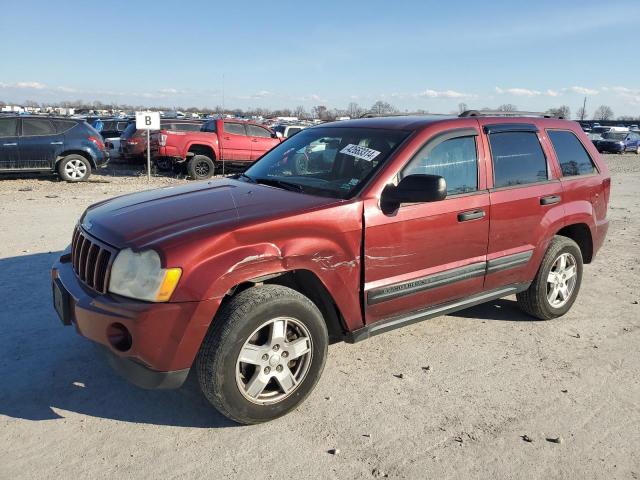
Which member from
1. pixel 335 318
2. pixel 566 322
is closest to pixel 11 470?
pixel 335 318

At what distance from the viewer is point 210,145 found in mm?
14688

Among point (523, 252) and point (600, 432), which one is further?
point (523, 252)

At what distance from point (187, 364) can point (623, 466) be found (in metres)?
2.37

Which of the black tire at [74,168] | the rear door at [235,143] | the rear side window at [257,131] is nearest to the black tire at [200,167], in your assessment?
the rear door at [235,143]

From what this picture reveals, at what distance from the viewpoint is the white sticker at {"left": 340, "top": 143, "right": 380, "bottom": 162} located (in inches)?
146

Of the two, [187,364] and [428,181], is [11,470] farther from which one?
[428,181]

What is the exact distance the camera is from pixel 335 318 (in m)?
3.40

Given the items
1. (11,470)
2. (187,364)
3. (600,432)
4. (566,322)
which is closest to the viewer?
(11,470)

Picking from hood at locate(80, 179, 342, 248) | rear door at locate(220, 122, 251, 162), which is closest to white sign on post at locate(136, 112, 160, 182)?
rear door at locate(220, 122, 251, 162)

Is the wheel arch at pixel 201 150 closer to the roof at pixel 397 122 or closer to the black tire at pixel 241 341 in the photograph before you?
the roof at pixel 397 122

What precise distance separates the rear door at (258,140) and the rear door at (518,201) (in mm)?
11735

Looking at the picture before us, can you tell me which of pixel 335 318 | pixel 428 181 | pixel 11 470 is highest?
pixel 428 181

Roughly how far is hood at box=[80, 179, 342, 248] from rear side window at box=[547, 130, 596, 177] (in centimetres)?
251

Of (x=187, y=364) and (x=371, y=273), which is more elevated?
(x=371, y=273)
